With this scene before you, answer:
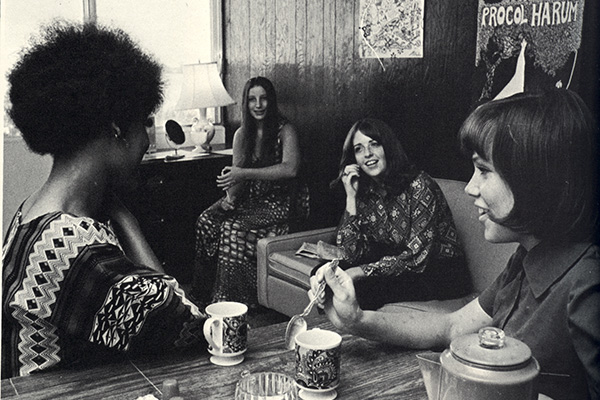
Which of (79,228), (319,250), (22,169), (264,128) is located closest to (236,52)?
(264,128)

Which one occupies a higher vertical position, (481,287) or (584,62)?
(584,62)

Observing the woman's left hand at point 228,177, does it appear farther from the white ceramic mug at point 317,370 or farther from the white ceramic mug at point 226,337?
the white ceramic mug at point 317,370

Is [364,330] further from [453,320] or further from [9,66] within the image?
[9,66]

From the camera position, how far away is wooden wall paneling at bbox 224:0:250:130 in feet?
4.89

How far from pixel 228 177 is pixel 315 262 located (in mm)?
313

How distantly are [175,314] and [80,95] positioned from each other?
331 millimetres

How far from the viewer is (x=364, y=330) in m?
0.84

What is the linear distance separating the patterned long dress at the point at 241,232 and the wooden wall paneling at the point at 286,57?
10cm

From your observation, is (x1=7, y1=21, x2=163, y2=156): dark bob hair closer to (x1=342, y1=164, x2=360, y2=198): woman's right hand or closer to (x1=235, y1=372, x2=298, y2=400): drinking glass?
(x1=235, y1=372, x2=298, y2=400): drinking glass

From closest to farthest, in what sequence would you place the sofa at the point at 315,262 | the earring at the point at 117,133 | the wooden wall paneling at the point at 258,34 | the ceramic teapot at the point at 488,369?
the ceramic teapot at the point at 488,369 < the earring at the point at 117,133 < the sofa at the point at 315,262 < the wooden wall paneling at the point at 258,34

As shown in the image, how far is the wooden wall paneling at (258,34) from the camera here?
1533mm

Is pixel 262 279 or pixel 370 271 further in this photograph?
pixel 262 279

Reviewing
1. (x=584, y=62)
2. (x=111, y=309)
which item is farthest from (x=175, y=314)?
(x=584, y=62)

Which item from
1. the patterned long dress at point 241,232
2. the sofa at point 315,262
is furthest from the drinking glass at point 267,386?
the patterned long dress at point 241,232
